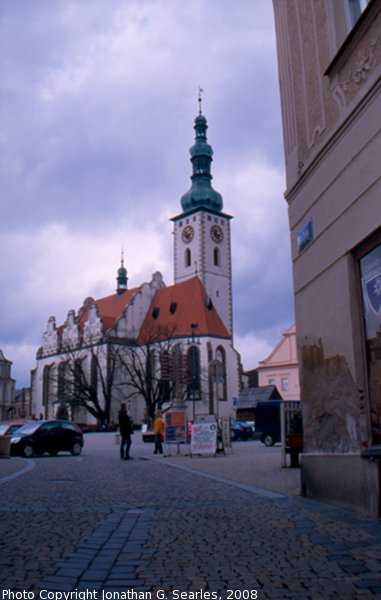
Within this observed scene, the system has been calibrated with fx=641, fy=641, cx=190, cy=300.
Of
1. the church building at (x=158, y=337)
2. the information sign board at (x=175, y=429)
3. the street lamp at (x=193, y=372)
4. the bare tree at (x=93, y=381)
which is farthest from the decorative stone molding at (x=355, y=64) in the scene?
the bare tree at (x=93, y=381)

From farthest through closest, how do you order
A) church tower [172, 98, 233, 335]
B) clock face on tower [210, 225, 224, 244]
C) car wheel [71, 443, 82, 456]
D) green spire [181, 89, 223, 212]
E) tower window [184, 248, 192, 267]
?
green spire [181, 89, 223, 212] → clock face on tower [210, 225, 224, 244] → tower window [184, 248, 192, 267] → church tower [172, 98, 233, 335] → car wheel [71, 443, 82, 456]

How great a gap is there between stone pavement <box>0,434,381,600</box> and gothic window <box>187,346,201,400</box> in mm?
53930

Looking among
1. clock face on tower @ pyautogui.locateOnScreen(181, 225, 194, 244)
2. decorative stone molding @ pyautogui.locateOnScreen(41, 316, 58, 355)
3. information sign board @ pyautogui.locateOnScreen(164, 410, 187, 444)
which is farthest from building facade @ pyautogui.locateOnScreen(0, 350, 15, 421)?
information sign board @ pyautogui.locateOnScreen(164, 410, 187, 444)

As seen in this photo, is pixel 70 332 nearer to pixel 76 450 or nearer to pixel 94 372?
pixel 94 372

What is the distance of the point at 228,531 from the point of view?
246 inches

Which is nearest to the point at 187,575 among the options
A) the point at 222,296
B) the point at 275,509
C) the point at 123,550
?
the point at 123,550

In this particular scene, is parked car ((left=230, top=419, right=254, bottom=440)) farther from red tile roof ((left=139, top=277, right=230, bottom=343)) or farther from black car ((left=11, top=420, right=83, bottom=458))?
red tile roof ((left=139, top=277, right=230, bottom=343))

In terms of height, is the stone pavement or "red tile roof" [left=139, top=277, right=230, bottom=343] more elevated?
"red tile roof" [left=139, top=277, right=230, bottom=343]

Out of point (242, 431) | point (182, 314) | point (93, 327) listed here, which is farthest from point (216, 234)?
point (242, 431)

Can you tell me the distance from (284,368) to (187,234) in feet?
100

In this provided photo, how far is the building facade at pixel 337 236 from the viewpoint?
7.29m

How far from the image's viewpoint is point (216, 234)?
278ft

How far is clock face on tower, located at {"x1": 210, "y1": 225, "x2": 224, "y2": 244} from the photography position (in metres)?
84.3

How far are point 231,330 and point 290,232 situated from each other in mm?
67708
